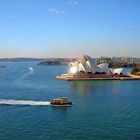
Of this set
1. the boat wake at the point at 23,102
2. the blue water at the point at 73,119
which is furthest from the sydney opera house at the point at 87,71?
the boat wake at the point at 23,102

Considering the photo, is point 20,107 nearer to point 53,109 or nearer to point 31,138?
point 53,109

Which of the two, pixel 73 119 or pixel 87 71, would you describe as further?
pixel 87 71

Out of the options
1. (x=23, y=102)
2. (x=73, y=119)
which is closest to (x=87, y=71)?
(x=23, y=102)

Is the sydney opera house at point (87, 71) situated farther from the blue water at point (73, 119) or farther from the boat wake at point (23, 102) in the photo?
→ the boat wake at point (23, 102)

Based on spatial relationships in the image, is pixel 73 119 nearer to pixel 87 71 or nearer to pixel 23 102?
pixel 23 102

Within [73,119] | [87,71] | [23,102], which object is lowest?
[73,119]

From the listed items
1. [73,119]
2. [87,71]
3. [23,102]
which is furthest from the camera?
[87,71]

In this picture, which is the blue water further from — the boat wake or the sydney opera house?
the sydney opera house

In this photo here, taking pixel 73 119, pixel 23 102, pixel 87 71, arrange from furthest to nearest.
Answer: pixel 87 71 → pixel 23 102 → pixel 73 119

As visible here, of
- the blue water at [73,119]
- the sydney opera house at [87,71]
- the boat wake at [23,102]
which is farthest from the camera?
the sydney opera house at [87,71]
